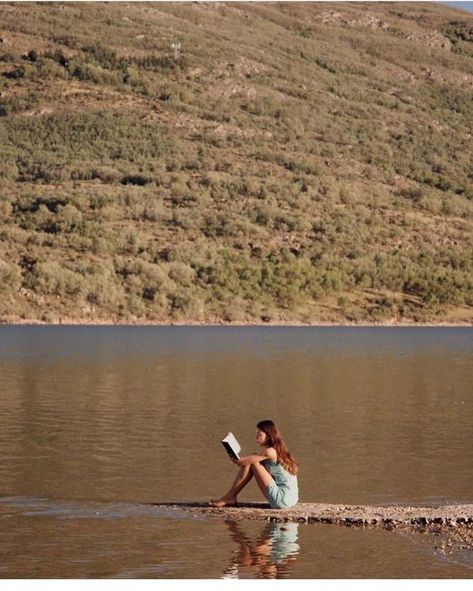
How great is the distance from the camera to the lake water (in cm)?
1466

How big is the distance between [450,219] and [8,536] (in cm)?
9475

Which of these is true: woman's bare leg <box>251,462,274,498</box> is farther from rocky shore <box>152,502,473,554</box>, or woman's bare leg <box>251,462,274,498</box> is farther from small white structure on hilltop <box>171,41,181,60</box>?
small white structure on hilltop <box>171,41,181,60</box>

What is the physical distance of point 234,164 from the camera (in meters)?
113

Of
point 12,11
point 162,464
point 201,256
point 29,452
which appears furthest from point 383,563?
point 12,11

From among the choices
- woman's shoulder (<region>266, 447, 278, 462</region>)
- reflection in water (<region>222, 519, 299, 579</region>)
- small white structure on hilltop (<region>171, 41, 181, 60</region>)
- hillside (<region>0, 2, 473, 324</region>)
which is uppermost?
woman's shoulder (<region>266, 447, 278, 462</region>)

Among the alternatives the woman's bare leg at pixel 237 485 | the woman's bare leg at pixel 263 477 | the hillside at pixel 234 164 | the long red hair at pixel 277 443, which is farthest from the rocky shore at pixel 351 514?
the hillside at pixel 234 164

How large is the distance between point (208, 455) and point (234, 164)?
90.3 m

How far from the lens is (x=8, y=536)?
15.6 metres

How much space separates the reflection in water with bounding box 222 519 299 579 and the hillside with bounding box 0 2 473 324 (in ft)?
212

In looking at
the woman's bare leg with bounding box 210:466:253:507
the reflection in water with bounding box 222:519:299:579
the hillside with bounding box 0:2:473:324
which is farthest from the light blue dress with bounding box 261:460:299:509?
the hillside with bounding box 0:2:473:324

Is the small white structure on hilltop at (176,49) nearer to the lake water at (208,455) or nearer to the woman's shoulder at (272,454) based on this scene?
the lake water at (208,455)

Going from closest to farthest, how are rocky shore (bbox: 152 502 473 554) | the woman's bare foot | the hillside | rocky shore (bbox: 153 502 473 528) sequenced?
rocky shore (bbox: 152 502 473 554) < rocky shore (bbox: 153 502 473 528) < the woman's bare foot < the hillside

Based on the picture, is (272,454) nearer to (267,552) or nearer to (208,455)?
(267,552)

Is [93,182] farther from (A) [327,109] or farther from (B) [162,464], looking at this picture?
(B) [162,464]
